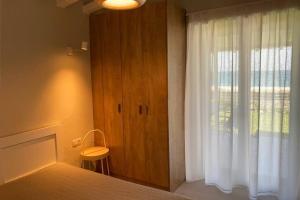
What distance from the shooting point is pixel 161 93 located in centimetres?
275

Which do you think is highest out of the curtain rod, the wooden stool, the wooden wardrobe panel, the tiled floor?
the curtain rod

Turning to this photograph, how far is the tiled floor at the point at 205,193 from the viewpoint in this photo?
2.78 m

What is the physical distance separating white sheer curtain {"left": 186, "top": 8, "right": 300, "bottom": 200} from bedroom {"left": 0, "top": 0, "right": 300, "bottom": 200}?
11 mm

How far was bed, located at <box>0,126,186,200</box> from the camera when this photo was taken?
1.85 metres

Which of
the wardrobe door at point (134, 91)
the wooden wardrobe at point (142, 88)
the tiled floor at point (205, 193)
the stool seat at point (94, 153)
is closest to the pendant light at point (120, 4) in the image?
the wooden wardrobe at point (142, 88)

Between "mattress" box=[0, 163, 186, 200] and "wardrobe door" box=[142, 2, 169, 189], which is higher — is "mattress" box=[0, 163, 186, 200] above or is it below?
below

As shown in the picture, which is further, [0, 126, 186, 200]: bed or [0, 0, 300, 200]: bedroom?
[0, 0, 300, 200]: bedroom

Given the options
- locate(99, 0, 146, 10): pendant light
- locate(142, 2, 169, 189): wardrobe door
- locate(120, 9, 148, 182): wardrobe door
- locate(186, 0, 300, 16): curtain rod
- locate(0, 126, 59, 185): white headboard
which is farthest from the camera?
locate(120, 9, 148, 182): wardrobe door

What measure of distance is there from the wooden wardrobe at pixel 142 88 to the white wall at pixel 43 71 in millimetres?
240

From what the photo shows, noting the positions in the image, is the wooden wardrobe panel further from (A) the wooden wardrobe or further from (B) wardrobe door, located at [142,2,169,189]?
(B) wardrobe door, located at [142,2,169,189]

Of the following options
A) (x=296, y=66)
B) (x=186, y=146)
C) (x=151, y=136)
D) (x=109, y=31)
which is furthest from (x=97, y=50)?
(x=296, y=66)

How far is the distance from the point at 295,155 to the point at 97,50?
8.62 ft

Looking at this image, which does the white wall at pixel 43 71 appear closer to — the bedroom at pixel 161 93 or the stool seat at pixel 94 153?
the bedroom at pixel 161 93

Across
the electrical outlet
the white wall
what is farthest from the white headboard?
the electrical outlet
